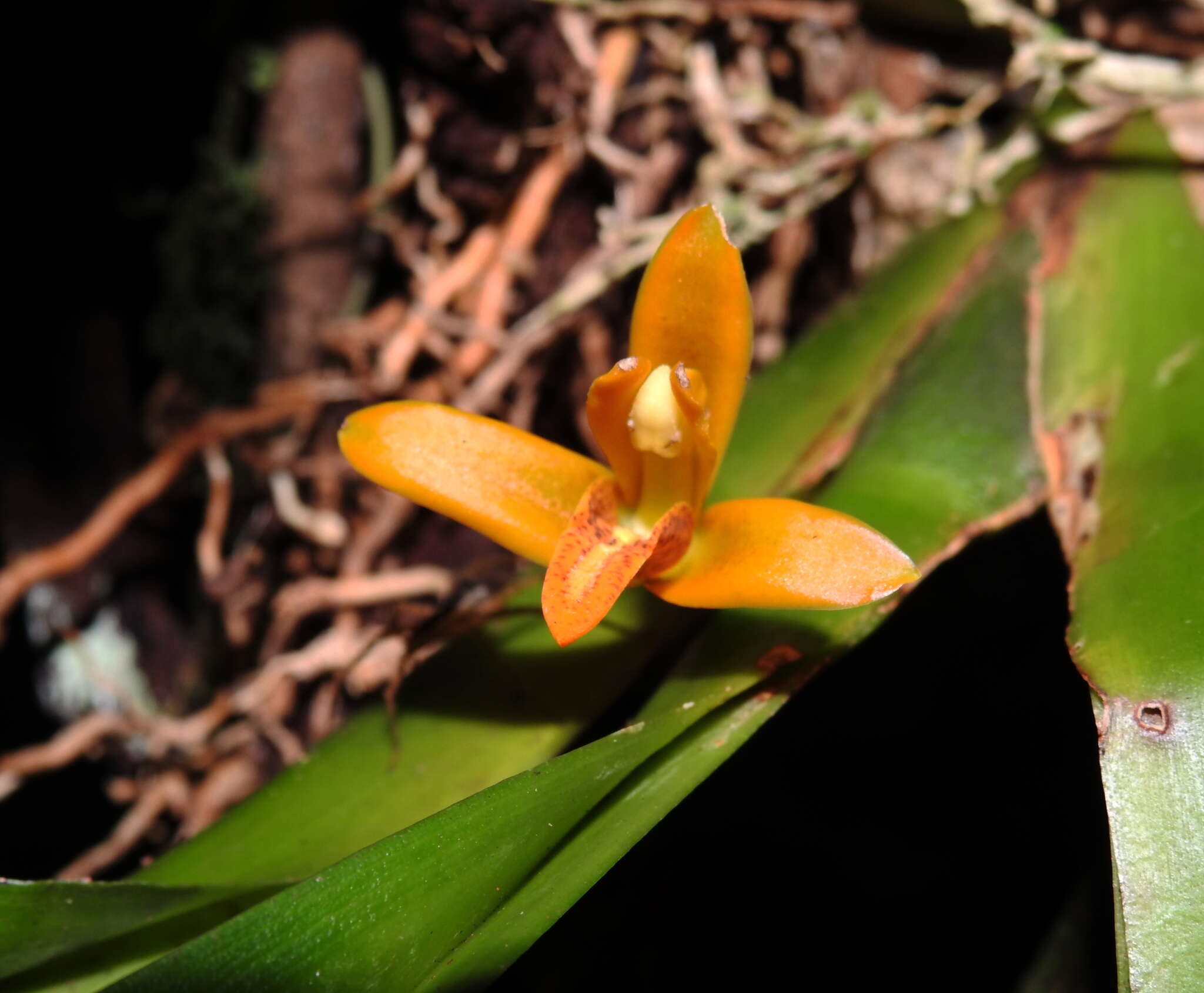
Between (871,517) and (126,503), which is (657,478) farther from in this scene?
(126,503)

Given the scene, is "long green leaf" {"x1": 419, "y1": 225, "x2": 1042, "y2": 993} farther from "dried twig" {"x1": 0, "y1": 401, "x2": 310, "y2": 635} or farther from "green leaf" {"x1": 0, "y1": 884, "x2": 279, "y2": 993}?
"dried twig" {"x1": 0, "y1": 401, "x2": 310, "y2": 635}

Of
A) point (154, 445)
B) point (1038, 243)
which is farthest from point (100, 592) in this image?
point (1038, 243)

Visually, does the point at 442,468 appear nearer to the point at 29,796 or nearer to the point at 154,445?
the point at 154,445

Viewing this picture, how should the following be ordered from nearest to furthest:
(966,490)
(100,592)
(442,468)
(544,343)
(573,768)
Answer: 1. (573,768)
2. (442,468)
3. (966,490)
4. (544,343)
5. (100,592)

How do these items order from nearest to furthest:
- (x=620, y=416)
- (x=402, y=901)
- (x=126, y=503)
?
(x=402, y=901)
(x=620, y=416)
(x=126, y=503)

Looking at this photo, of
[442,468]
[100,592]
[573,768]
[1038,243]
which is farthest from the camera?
[100,592]

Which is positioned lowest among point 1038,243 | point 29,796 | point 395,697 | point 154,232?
point 29,796

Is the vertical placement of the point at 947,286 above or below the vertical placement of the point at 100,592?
above

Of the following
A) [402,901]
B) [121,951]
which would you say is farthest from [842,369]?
[121,951]
